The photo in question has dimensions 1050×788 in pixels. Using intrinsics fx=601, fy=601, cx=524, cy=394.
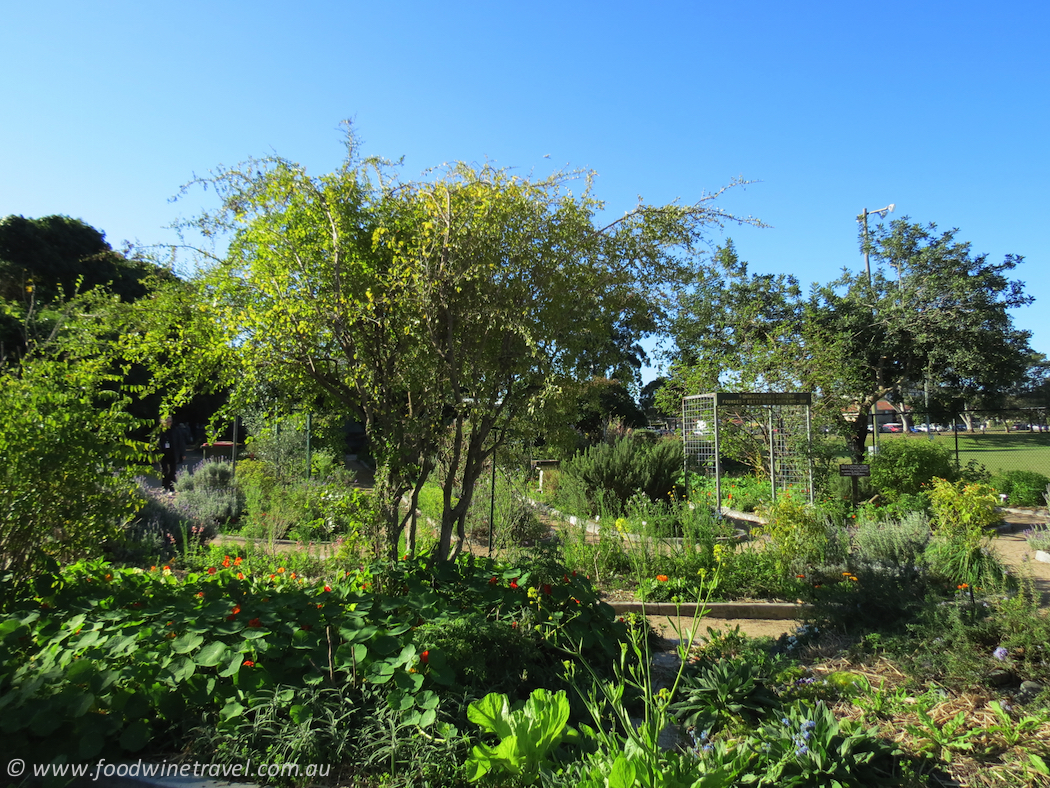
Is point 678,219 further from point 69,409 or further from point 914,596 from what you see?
point 69,409

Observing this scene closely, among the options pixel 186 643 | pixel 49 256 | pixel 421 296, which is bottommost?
pixel 186 643

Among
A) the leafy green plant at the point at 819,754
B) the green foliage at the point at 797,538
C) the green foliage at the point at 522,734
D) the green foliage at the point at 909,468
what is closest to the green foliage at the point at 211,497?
the green foliage at the point at 522,734

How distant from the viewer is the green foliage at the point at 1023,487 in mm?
11438

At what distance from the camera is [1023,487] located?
1155cm

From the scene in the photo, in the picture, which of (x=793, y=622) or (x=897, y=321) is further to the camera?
(x=897, y=321)

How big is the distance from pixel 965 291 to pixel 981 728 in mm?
17401

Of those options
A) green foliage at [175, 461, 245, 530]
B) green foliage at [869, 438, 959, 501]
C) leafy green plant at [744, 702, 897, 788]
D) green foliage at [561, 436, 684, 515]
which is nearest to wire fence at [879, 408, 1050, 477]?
green foliage at [869, 438, 959, 501]

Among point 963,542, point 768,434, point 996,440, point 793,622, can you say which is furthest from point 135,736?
point 996,440

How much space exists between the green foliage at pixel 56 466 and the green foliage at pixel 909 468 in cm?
1046

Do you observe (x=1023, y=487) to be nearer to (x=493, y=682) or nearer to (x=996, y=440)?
(x=493, y=682)

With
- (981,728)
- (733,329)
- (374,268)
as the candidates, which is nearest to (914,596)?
(981,728)

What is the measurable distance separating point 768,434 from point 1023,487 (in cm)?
502

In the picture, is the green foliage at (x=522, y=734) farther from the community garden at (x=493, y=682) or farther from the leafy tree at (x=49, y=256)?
the leafy tree at (x=49, y=256)

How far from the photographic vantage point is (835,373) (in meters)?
12.7
